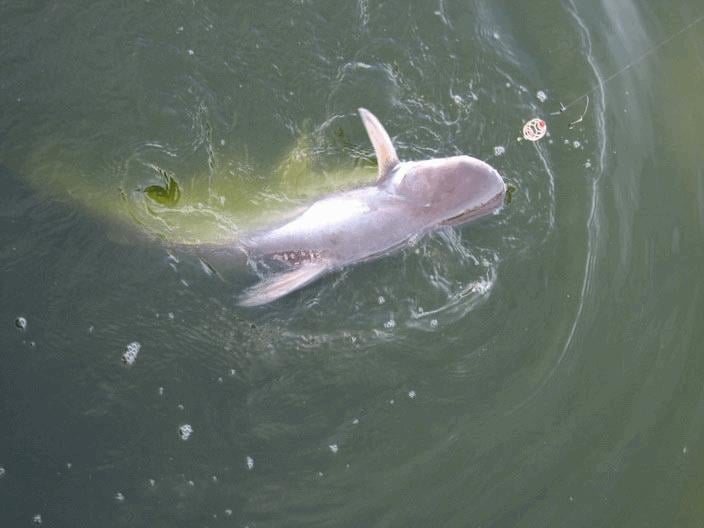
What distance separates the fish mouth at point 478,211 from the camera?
12.9ft

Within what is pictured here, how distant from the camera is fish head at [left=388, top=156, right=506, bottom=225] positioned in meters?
3.87

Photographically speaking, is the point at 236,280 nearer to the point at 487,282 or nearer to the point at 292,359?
the point at 292,359

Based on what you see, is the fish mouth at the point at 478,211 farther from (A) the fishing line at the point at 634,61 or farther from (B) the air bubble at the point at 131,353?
(B) the air bubble at the point at 131,353

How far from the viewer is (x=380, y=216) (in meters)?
3.86

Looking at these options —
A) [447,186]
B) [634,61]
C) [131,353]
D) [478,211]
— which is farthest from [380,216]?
[634,61]

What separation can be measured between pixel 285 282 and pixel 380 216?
543 mm

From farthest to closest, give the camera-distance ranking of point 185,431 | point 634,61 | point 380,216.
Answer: point 634,61, point 185,431, point 380,216

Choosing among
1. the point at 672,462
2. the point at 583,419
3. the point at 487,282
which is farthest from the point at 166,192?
the point at 672,462

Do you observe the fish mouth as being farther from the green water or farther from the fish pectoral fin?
the fish pectoral fin

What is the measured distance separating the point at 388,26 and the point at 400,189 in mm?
1199

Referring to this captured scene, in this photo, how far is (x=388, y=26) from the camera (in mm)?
4594

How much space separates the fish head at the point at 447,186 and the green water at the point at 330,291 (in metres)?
0.39

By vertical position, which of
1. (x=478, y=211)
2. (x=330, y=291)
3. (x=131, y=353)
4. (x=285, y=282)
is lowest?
(x=131, y=353)

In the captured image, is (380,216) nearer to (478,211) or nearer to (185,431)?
(478,211)
